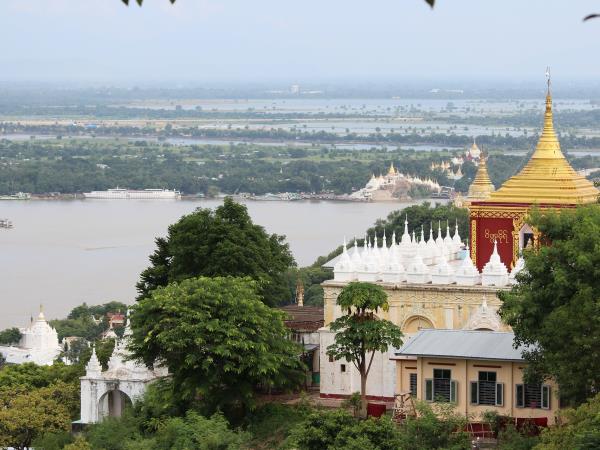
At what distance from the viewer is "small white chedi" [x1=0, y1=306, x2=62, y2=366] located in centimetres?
3534

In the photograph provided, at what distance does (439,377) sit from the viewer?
814 inches

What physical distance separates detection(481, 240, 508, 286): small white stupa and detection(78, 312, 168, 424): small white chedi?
12.3ft

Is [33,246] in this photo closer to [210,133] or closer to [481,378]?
[481,378]

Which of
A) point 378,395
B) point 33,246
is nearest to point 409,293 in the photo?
point 378,395

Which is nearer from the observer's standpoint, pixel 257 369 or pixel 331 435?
pixel 331 435

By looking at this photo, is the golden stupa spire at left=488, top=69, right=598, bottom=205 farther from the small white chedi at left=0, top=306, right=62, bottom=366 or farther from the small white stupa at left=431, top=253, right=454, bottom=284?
the small white chedi at left=0, top=306, right=62, bottom=366

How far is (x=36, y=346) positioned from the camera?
36.2 m

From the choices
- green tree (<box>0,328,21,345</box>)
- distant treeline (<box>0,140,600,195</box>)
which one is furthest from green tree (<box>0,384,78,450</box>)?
distant treeline (<box>0,140,600,195</box>)

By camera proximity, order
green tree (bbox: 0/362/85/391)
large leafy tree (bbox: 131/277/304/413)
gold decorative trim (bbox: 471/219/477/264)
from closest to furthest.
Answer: large leafy tree (bbox: 131/277/304/413) < green tree (bbox: 0/362/85/391) < gold decorative trim (bbox: 471/219/477/264)

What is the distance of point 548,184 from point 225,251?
163 inches

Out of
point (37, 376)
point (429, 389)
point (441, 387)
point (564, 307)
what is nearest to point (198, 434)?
point (429, 389)

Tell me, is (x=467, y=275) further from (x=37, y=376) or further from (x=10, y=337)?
Result: (x=10, y=337)

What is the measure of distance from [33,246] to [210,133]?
321ft

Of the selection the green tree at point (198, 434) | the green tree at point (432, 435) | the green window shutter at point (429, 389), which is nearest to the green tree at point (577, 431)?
the green tree at point (432, 435)
